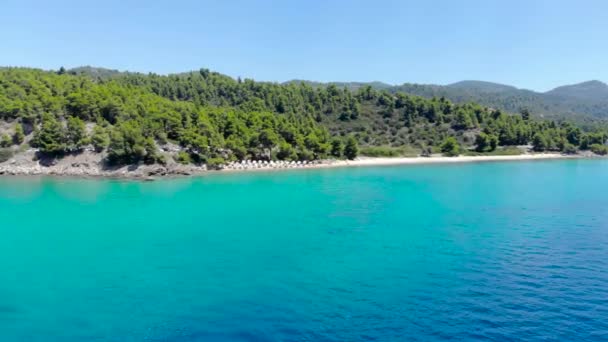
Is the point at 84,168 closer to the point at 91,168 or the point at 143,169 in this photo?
the point at 91,168

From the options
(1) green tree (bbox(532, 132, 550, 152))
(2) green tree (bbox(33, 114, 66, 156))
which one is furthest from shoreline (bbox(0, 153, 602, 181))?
(1) green tree (bbox(532, 132, 550, 152))

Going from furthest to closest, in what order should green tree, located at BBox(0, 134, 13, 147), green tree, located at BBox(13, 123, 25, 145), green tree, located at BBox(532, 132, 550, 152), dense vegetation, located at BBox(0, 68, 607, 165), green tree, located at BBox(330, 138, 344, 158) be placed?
green tree, located at BBox(532, 132, 550, 152) < green tree, located at BBox(330, 138, 344, 158) < green tree, located at BBox(13, 123, 25, 145) < dense vegetation, located at BBox(0, 68, 607, 165) < green tree, located at BBox(0, 134, 13, 147)

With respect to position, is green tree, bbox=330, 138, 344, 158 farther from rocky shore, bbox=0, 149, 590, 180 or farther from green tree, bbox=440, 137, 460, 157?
green tree, bbox=440, 137, 460, 157

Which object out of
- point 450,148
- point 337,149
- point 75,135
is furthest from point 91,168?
point 450,148

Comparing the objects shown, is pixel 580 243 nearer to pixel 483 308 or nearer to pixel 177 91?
pixel 483 308

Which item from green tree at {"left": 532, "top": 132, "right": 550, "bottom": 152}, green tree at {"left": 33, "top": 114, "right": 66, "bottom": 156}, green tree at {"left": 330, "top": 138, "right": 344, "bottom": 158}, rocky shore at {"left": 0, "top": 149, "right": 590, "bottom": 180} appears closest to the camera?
rocky shore at {"left": 0, "top": 149, "right": 590, "bottom": 180}

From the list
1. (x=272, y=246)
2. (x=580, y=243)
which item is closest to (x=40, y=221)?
(x=272, y=246)

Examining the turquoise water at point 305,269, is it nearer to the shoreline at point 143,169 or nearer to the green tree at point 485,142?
the shoreline at point 143,169
